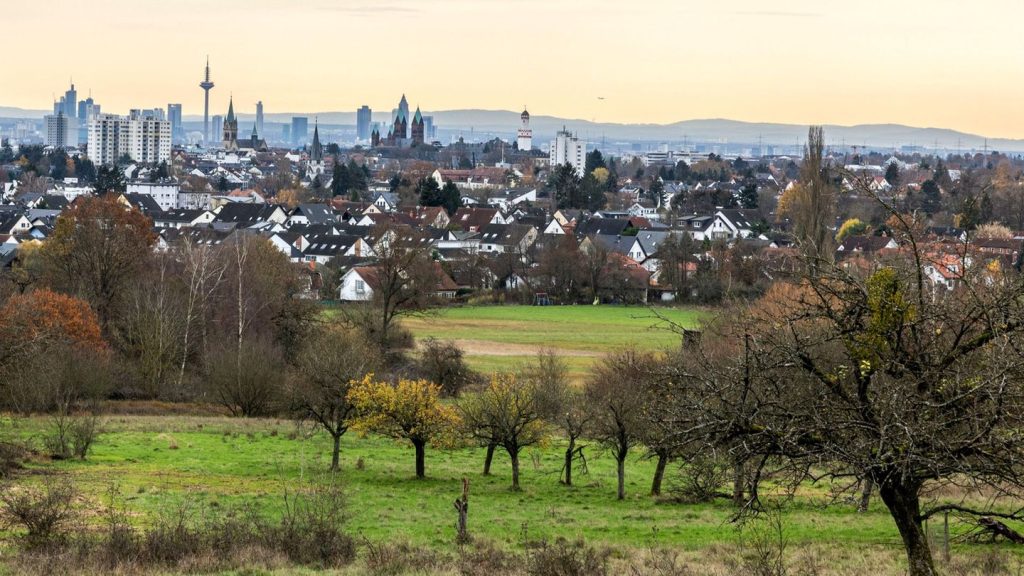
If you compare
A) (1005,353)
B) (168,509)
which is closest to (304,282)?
(168,509)

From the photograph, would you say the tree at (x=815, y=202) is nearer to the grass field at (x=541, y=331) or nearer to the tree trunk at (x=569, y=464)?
the grass field at (x=541, y=331)

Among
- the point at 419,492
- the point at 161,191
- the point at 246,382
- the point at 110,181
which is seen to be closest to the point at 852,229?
the point at 246,382

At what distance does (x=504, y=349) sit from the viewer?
51.7m

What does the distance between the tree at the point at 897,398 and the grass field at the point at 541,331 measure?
33994 mm

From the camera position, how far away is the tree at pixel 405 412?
82.6ft

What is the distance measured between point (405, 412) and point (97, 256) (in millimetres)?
22350

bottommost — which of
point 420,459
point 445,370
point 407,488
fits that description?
point 445,370

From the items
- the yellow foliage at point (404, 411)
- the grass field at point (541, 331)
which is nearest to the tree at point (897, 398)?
the yellow foliage at point (404, 411)

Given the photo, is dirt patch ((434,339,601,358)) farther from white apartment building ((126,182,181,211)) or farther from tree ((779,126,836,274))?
white apartment building ((126,182,181,211))

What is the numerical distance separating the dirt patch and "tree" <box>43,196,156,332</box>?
511 inches

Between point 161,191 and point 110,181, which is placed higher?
point 110,181

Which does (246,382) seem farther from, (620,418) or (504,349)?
(504,349)

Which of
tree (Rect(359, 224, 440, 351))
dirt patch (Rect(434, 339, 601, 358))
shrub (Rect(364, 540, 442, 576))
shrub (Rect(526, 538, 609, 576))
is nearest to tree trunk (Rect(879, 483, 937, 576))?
shrub (Rect(526, 538, 609, 576))

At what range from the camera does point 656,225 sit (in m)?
105
